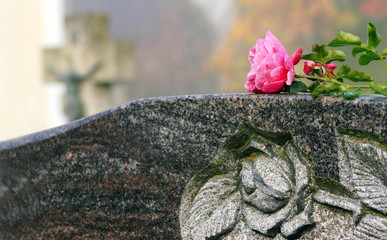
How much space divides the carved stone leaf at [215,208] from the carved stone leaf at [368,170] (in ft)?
1.25

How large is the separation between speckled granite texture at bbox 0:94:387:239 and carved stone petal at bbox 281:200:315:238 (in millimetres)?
111

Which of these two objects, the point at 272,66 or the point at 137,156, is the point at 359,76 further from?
the point at 137,156

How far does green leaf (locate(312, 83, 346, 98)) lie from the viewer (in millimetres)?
1376

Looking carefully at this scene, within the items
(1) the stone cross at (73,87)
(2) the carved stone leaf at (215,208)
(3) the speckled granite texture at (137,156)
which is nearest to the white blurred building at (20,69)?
(1) the stone cross at (73,87)

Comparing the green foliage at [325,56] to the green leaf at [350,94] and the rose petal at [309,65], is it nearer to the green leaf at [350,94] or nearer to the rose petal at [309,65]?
the rose petal at [309,65]

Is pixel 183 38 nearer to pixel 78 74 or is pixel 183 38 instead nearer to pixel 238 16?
pixel 238 16

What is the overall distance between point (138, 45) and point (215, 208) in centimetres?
922

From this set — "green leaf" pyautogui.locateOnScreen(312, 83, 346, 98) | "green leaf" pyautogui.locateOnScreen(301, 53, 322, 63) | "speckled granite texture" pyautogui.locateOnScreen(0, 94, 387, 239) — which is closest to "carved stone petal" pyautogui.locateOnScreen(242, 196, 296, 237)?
"speckled granite texture" pyautogui.locateOnScreen(0, 94, 387, 239)

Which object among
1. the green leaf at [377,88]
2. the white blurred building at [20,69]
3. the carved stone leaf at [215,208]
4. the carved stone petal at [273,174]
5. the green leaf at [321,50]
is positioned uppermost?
the green leaf at [321,50]

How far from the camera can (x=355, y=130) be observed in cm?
132

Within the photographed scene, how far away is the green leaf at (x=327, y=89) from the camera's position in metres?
1.38

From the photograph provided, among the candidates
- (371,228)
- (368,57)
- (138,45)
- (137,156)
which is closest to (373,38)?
(368,57)

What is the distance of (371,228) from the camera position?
51.3 inches

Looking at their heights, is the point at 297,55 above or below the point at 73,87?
above
